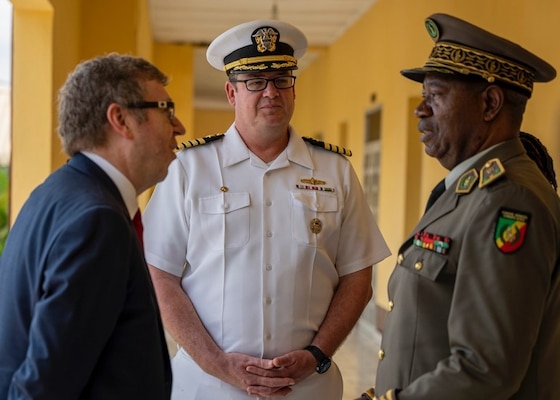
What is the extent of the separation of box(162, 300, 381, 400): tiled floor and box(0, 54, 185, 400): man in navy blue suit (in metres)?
3.72

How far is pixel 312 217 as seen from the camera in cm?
Answer: 220

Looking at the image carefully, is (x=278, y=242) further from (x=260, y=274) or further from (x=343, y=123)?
(x=343, y=123)

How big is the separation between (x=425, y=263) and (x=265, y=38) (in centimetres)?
103

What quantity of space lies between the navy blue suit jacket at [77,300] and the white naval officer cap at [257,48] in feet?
2.97

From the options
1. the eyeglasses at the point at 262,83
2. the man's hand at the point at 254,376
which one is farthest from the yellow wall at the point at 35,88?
the man's hand at the point at 254,376

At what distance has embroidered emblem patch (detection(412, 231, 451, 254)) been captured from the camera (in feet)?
4.96

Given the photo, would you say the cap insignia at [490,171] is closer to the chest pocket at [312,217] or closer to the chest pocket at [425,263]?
the chest pocket at [425,263]

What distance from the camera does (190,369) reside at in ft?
6.98

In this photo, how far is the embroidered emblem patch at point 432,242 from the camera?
1513 mm

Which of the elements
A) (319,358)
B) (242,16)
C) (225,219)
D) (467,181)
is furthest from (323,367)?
(242,16)

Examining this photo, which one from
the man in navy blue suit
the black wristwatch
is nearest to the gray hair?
the man in navy blue suit

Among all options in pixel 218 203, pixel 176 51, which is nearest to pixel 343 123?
pixel 176 51

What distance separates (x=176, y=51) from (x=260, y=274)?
955cm

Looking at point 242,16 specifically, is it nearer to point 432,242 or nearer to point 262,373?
point 262,373
